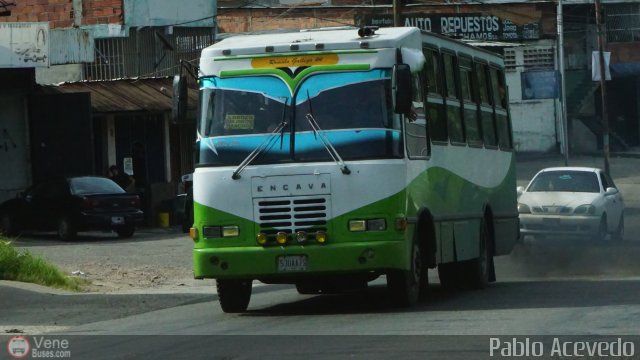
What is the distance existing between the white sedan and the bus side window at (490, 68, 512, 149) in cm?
601

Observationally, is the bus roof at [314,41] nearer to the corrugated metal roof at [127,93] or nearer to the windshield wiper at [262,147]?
the windshield wiper at [262,147]

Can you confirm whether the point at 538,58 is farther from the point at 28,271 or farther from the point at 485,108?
the point at 28,271

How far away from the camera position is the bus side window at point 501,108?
2031 centimetres

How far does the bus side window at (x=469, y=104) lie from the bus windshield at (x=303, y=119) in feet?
12.0

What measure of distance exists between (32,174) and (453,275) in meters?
19.4

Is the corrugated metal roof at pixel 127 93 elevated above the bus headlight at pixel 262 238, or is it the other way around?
the corrugated metal roof at pixel 127 93

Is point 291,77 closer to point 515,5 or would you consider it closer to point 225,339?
point 225,339

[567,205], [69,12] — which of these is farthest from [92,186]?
[567,205]

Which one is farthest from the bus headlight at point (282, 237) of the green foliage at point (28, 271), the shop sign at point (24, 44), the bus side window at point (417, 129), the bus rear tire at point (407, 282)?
the shop sign at point (24, 44)

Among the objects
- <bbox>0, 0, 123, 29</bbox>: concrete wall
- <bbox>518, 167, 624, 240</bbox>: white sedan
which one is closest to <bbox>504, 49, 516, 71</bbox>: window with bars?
<bbox>0, 0, 123, 29</bbox>: concrete wall

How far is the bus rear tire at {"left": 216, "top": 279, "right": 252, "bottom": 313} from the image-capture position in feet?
51.4

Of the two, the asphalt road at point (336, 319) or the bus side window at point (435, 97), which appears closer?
the asphalt road at point (336, 319)

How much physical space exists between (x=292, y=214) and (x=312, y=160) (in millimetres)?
639

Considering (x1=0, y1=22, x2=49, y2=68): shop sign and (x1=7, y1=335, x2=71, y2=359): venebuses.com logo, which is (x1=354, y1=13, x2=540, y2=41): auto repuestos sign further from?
(x1=7, y1=335, x2=71, y2=359): venebuses.com logo
